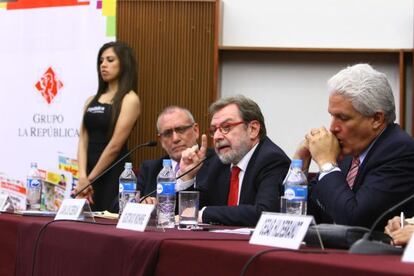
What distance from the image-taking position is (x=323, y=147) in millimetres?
2973

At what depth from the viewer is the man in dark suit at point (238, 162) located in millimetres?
3461

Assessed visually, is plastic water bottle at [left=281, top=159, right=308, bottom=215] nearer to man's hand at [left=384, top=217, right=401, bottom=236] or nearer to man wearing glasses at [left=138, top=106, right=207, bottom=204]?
man's hand at [left=384, top=217, right=401, bottom=236]

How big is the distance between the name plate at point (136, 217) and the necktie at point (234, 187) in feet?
3.08

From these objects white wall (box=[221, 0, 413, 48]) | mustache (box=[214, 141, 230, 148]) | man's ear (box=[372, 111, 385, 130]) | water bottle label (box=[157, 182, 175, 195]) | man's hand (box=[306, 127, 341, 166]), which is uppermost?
white wall (box=[221, 0, 413, 48])

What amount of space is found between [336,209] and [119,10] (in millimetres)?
3468

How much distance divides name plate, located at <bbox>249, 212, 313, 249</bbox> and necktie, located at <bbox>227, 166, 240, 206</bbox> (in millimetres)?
1473

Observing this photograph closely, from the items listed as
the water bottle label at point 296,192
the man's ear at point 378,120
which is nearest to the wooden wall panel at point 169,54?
the man's ear at point 378,120

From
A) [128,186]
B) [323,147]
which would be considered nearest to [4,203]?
[128,186]

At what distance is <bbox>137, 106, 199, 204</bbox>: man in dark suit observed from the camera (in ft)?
14.1

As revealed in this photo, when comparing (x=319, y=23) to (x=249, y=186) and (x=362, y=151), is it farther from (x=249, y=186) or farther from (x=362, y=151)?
(x=362, y=151)

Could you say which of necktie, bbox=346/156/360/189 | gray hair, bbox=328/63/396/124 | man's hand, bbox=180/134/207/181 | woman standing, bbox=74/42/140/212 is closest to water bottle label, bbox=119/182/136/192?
man's hand, bbox=180/134/207/181

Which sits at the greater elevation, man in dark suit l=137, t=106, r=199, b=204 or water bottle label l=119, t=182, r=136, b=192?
man in dark suit l=137, t=106, r=199, b=204

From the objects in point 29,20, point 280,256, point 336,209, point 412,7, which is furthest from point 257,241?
point 29,20

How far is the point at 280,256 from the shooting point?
183 centimetres
